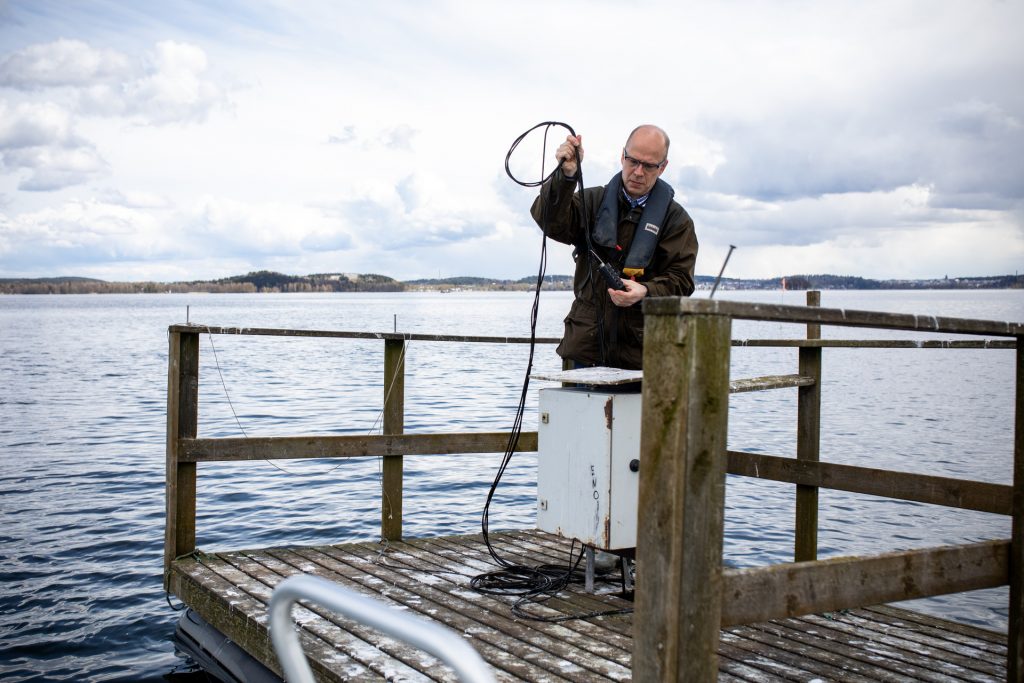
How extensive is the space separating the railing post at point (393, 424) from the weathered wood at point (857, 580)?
11.1 feet

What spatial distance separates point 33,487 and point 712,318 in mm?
11420

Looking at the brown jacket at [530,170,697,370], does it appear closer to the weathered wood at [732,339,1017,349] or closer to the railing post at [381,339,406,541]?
the weathered wood at [732,339,1017,349]

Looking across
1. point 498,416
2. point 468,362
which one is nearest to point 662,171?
point 498,416

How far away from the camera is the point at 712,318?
1958mm

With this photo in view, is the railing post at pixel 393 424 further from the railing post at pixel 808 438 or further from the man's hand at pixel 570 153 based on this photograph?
the railing post at pixel 808 438

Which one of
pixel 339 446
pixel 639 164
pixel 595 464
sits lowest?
pixel 339 446

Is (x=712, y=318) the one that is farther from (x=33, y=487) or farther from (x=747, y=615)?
(x=33, y=487)

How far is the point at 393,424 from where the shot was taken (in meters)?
5.38

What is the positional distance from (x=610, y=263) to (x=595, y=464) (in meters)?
1.04

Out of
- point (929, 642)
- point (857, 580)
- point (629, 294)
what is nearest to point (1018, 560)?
point (857, 580)

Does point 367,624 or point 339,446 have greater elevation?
point 367,624

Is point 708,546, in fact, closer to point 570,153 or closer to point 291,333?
point 570,153

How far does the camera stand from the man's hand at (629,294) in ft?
13.0

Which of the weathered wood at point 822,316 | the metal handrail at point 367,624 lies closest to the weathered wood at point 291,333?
the weathered wood at point 822,316
